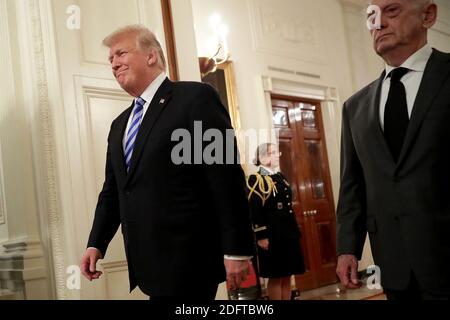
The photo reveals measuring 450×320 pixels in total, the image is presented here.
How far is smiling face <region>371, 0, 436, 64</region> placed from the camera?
1162 millimetres

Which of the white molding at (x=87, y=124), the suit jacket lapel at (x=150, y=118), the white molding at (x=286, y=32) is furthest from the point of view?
the white molding at (x=286, y=32)

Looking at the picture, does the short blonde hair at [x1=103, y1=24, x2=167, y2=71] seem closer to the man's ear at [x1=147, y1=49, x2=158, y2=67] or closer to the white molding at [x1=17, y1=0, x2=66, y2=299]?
the man's ear at [x1=147, y1=49, x2=158, y2=67]

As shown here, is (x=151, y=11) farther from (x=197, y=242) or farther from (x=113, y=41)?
(x=197, y=242)

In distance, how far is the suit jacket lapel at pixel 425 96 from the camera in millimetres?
1028

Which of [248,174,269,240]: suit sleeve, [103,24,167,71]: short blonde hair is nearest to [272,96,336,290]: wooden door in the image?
[248,174,269,240]: suit sleeve

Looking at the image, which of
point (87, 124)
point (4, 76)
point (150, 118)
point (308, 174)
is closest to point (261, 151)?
point (308, 174)

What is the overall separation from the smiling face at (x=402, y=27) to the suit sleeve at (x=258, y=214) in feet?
4.84

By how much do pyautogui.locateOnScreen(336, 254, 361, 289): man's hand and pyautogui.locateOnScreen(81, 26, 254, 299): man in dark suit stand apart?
23cm

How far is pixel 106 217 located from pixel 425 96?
0.93 meters

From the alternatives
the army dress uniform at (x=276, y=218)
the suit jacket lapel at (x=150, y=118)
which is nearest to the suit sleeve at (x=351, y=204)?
the suit jacket lapel at (x=150, y=118)

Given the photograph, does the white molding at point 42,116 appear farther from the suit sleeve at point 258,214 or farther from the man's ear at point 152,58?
the suit sleeve at point 258,214

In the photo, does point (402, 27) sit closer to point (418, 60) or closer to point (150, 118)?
point (418, 60)

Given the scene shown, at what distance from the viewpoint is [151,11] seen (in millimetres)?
2215

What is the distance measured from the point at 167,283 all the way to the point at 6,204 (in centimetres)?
100
